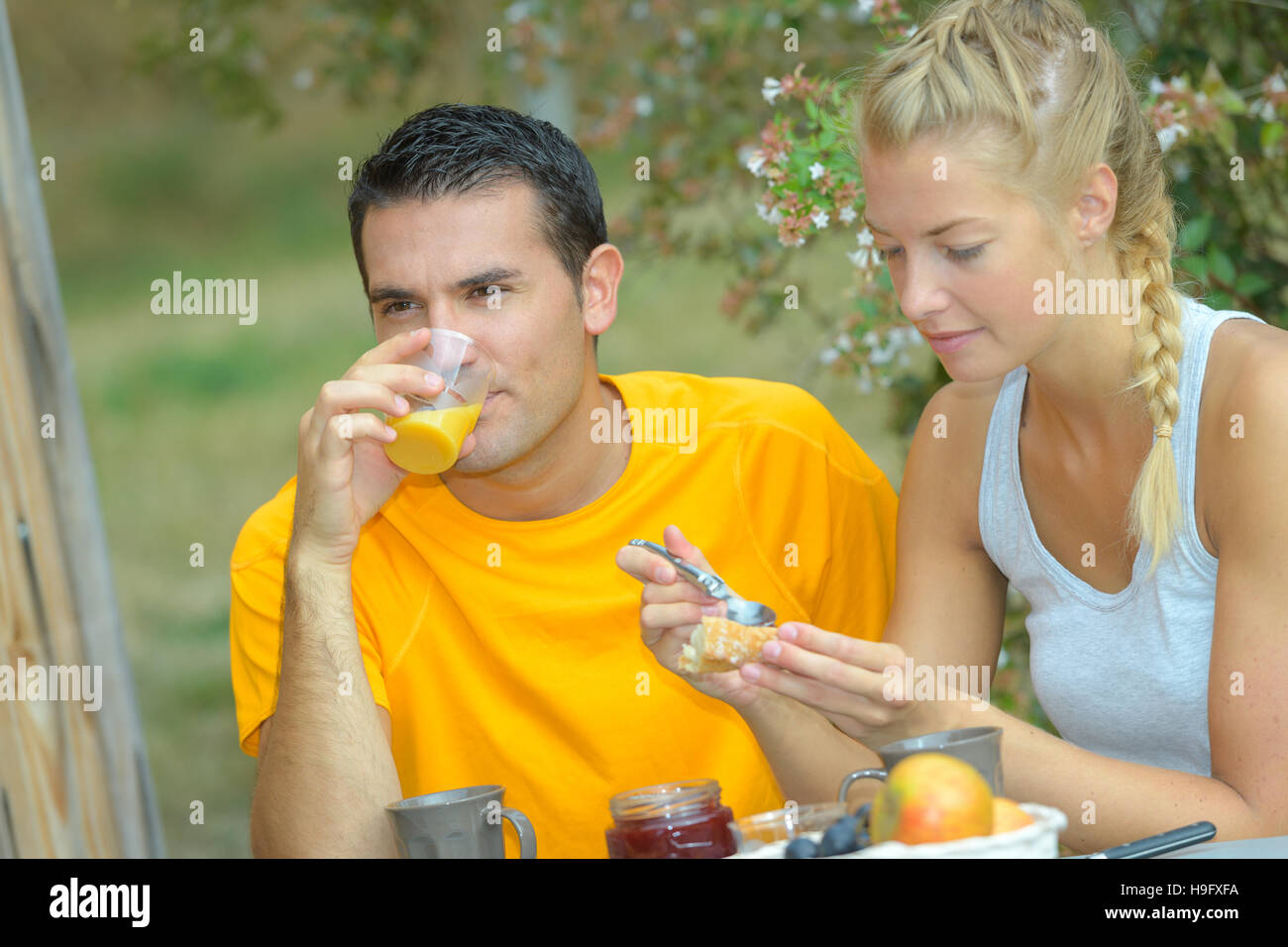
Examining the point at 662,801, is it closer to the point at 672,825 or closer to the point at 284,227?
the point at 672,825

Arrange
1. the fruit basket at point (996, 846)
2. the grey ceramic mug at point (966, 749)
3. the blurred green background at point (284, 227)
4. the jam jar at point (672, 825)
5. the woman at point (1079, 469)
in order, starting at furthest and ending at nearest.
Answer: the blurred green background at point (284, 227), the woman at point (1079, 469), the jam jar at point (672, 825), the grey ceramic mug at point (966, 749), the fruit basket at point (996, 846)

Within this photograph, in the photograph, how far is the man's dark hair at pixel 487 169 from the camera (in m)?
2.00

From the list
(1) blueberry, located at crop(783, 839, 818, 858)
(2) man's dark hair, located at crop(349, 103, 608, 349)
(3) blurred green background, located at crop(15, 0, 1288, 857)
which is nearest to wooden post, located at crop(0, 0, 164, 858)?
(2) man's dark hair, located at crop(349, 103, 608, 349)

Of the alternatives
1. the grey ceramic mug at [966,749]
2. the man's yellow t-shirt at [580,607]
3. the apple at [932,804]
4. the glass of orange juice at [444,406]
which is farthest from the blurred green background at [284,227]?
the apple at [932,804]

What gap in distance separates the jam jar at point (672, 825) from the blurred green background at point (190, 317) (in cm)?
425

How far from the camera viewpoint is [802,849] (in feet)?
3.62

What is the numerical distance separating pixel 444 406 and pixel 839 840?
0.95 meters

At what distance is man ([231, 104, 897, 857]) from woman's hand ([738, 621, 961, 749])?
0.26 m

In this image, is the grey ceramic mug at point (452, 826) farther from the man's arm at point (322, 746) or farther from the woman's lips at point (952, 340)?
the woman's lips at point (952, 340)

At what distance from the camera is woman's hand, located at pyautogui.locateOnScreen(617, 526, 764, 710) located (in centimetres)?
159

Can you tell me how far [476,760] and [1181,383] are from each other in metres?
1.19

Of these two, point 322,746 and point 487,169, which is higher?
point 487,169

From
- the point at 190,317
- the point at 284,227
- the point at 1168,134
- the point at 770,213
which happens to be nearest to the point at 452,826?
the point at 770,213
